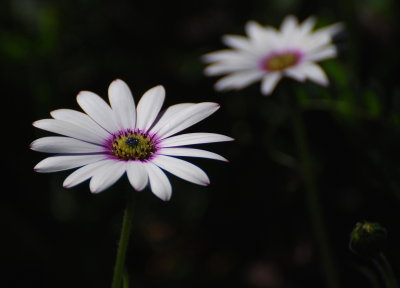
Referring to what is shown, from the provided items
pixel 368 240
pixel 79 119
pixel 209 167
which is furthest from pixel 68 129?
pixel 209 167

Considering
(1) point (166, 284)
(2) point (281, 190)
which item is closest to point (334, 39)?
(2) point (281, 190)

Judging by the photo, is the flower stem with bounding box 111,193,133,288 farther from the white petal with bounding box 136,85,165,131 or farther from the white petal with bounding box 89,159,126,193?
the white petal with bounding box 136,85,165,131

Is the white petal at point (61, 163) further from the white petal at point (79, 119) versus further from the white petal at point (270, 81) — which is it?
the white petal at point (270, 81)

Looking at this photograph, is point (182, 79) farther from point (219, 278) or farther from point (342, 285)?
point (342, 285)

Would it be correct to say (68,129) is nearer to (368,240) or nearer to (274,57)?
(368,240)

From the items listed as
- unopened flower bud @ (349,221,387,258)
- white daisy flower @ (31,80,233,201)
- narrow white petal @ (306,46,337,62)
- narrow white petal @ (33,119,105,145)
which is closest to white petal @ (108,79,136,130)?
white daisy flower @ (31,80,233,201)
